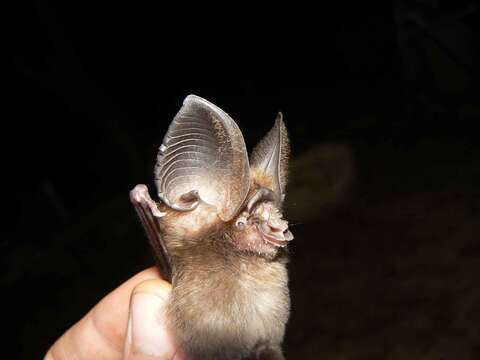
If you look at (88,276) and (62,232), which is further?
(62,232)

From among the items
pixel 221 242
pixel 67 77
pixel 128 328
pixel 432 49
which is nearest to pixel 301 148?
pixel 432 49

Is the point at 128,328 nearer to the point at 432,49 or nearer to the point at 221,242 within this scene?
the point at 221,242

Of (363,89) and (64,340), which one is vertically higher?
(363,89)

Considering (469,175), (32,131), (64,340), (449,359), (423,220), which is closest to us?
(64,340)

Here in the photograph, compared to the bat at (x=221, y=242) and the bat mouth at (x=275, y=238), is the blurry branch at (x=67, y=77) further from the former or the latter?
the bat mouth at (x=275, y=238)

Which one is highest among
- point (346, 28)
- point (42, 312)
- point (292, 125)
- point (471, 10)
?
point (346, 28)

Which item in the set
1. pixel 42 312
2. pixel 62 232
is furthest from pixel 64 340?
pixel 62 232

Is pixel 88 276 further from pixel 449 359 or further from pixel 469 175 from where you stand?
pixel 469 175
